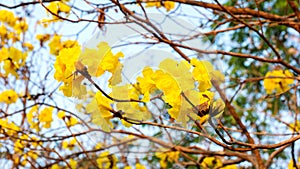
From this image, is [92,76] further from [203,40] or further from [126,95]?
[203,40]

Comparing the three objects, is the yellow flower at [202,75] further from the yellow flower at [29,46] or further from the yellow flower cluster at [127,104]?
the yellow flower at [29,46]

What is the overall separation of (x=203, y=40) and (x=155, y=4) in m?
0.84

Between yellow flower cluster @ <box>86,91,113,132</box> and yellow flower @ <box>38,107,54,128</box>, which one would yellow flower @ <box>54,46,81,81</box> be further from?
yellow flower @ <box>38,107,54,128</box>

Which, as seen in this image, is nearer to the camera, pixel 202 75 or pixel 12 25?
pixel 202 75

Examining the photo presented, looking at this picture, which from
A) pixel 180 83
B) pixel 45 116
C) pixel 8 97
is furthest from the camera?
pixel 8 97

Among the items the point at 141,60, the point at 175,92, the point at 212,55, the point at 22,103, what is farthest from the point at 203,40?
the point at 22,103

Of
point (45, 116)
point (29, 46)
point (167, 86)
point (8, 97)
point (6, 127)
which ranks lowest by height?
point (167, 86)

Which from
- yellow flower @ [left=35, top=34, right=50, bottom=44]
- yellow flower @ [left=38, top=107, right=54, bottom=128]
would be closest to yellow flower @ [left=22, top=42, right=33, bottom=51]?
yellow flower @ [left=35, top=34, right=50, bottom=44]

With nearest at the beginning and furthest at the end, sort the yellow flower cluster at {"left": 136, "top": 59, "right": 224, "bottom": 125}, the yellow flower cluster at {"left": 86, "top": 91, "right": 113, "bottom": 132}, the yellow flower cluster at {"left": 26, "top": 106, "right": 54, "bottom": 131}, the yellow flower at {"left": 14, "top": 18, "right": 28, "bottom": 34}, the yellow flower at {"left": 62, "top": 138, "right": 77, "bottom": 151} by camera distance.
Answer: the yellow flower cluster at {"left": 136, "top": 59, "right": 224, "bottom": 125}, the yellow flower cluster at {"left": 86, "top": 91, "right": 113, "bottom": 132}, the yellow flower cluster at {"left": 26, "top": 106, "right": 54, "bottom": 131}, the yellow flower at {"left": 62, "top": 138, "right": 77, "bottom": 151}, the yellow flower at {"left": 14, "top": 18, "right": 28, "bottom": 34}

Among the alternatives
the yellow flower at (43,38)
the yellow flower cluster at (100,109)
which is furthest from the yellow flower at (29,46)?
the yellow flower cluster at (100,109)

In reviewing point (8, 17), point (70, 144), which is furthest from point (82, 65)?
point (8, 17)

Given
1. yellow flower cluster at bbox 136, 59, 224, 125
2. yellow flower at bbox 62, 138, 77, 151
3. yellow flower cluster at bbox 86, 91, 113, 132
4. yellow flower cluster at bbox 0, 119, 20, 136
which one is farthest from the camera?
yellow flower at bbox 62, 138, 77, 151

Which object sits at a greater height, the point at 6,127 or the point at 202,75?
the point at 6,127

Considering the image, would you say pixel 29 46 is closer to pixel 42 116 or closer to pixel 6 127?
pixel 42 116
